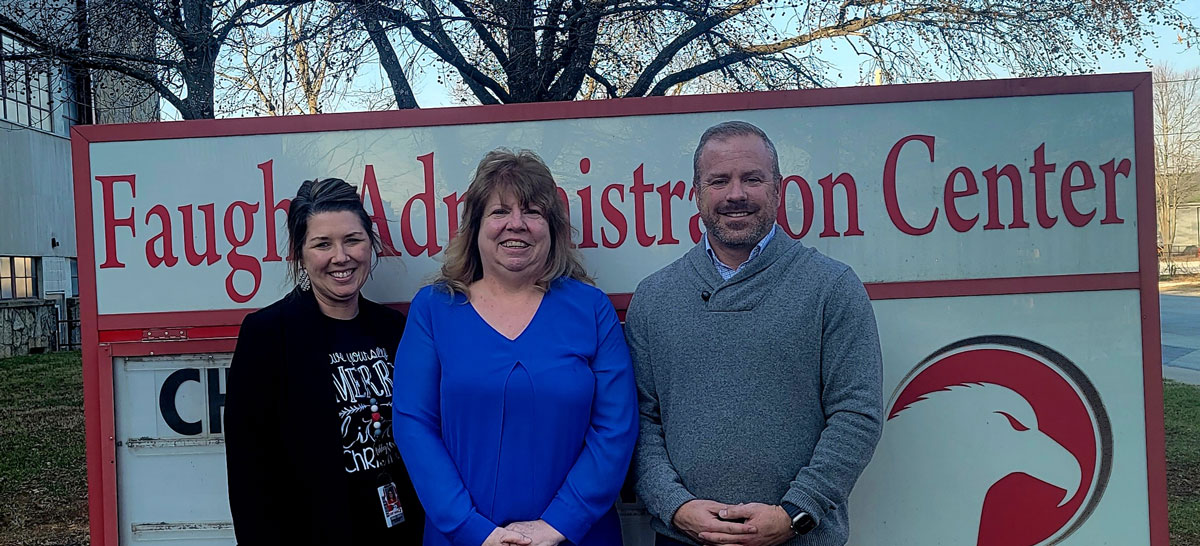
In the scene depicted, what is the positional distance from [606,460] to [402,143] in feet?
4.71

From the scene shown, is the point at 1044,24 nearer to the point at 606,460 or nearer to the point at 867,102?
the point at 867,102

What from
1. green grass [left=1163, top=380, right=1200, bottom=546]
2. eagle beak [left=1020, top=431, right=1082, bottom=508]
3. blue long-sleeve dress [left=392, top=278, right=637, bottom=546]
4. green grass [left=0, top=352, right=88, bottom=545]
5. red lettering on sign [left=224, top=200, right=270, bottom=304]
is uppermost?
red lettering on sign [left=224, top=200, right=270, bottom=304]

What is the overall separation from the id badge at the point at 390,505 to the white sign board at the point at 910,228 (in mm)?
814

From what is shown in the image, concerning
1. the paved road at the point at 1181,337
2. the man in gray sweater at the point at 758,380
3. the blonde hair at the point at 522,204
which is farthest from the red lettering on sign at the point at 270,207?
the paved road at the point at 1181,337

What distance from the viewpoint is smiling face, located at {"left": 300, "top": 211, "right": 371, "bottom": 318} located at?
93.7 inches

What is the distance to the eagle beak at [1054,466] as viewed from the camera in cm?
287

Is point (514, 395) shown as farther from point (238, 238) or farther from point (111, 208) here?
point (111, 208)

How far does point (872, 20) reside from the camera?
359 inches

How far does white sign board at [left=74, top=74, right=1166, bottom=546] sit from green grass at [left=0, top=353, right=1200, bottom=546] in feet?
12.1

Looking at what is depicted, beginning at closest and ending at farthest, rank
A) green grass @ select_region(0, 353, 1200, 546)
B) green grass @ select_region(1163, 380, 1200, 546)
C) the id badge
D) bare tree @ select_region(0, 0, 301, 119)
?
the id badge < green grass @ select_region(1163, 380, 1200, 546) < green grass @ select_region(0, 353, 1200, 546) < bare tree @ select_region(0, 0, 301, 119)

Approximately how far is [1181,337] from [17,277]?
2381 cm

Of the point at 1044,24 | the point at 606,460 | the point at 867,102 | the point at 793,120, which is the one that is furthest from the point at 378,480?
the point at 1044,24

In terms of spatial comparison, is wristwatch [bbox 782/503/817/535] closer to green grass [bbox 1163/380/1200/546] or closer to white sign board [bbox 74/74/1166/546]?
white sign board [bbox 74/74/1166/546]

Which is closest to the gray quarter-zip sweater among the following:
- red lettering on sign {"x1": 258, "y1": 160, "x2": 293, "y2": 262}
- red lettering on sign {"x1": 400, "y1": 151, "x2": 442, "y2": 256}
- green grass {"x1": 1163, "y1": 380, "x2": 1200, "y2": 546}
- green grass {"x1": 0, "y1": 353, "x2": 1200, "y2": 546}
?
red lettering on sign {"x1": 400, "y1": 151, "x2": 442, "y2": 256}
